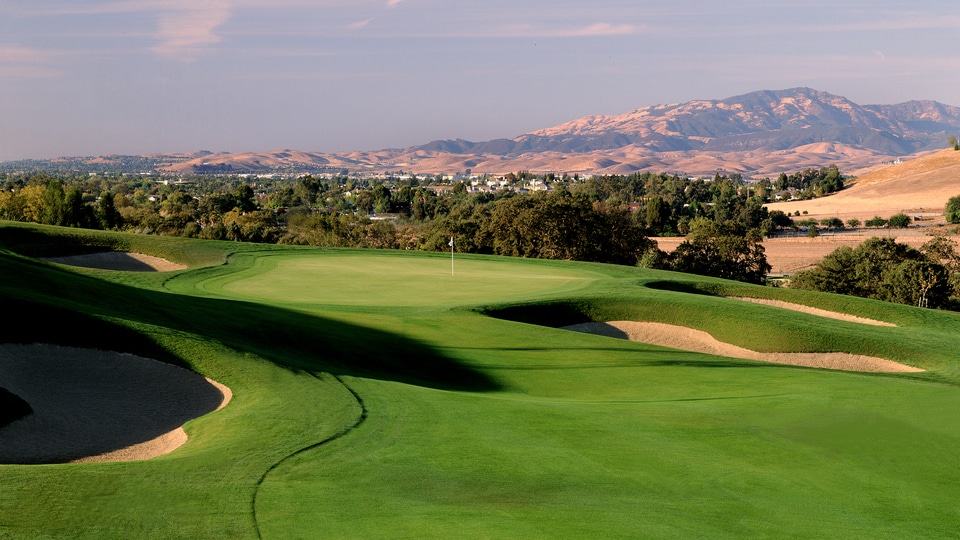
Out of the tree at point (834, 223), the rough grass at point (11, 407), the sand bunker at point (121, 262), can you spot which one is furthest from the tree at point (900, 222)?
the rough grass at point (11, 407)

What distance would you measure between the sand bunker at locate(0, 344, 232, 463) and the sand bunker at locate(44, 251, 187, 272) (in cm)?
2372

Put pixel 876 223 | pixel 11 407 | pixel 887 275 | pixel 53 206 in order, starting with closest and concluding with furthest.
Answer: pixel 11 407, pixel 887 275, pixel 53 206, pixel 876 223

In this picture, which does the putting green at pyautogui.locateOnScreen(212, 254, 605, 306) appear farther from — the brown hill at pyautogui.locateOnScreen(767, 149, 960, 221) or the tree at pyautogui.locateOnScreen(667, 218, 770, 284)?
the brown hill at pyautogui.locateOnScreen(767, 149, 960, 221)

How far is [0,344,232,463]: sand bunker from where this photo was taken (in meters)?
13.7

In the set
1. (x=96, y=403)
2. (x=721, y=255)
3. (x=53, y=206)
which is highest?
(x=53, y=206)

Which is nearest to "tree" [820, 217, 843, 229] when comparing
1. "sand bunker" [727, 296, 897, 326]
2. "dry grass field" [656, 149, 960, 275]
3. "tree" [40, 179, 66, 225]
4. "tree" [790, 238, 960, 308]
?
"dry grass field" [656, 149, 960, 275]

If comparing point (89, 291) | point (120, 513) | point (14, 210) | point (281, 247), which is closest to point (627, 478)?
point (120, 513)

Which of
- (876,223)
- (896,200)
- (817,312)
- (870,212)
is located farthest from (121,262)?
(896,200)

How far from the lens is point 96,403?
15.6 meters

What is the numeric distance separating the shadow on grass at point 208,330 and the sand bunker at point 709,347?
9.42 m

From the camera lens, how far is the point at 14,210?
85.2m

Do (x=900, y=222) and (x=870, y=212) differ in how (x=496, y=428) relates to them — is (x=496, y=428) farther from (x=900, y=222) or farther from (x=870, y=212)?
(x=870, y=212)

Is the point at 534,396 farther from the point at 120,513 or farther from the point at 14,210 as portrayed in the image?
the point at 14,210

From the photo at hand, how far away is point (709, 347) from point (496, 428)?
16.4 m
